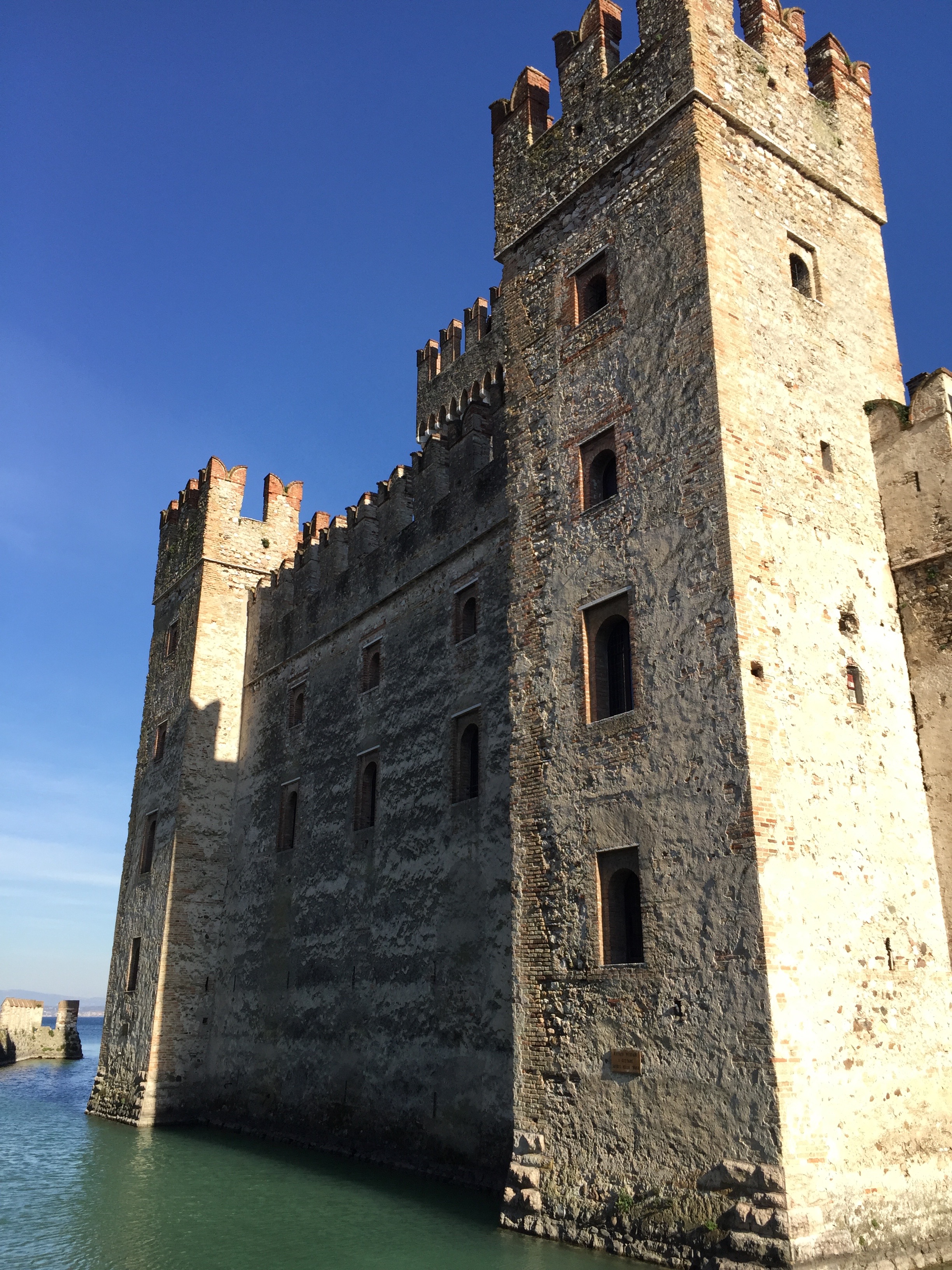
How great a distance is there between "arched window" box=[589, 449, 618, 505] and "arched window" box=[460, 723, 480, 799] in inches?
156

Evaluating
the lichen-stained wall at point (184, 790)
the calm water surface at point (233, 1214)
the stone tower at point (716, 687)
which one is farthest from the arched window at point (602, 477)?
the lichen-stained wall at point (184, 790)

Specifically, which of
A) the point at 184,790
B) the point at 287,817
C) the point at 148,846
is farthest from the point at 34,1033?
the point at 287,817

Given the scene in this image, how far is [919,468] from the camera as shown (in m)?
10.9

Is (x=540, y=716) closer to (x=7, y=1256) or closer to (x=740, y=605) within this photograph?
(x=740, y=605)

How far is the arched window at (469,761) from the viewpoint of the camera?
13781 mm

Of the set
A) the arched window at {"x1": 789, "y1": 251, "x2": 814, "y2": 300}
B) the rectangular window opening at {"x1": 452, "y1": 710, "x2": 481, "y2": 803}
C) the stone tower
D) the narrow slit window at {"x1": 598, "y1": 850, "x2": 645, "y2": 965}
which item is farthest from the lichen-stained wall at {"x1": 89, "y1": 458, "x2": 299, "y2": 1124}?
the arched window at {"x1": 789, "y1": 251, "x2": 814, "y2": 300}

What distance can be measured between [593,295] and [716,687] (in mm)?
5080

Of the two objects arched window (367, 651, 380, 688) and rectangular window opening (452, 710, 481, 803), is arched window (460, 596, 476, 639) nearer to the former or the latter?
rectangular window opening (452, 710, 481, 803)

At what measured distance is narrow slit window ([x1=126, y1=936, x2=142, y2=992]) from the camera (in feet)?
65.8

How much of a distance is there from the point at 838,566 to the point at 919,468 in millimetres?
1622

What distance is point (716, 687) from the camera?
8953mm

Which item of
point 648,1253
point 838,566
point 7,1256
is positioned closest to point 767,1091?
point 648,1253

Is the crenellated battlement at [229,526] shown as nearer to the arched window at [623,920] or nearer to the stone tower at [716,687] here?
the stone tower at [716,687]

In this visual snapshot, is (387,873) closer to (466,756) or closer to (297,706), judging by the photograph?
(466,756)
